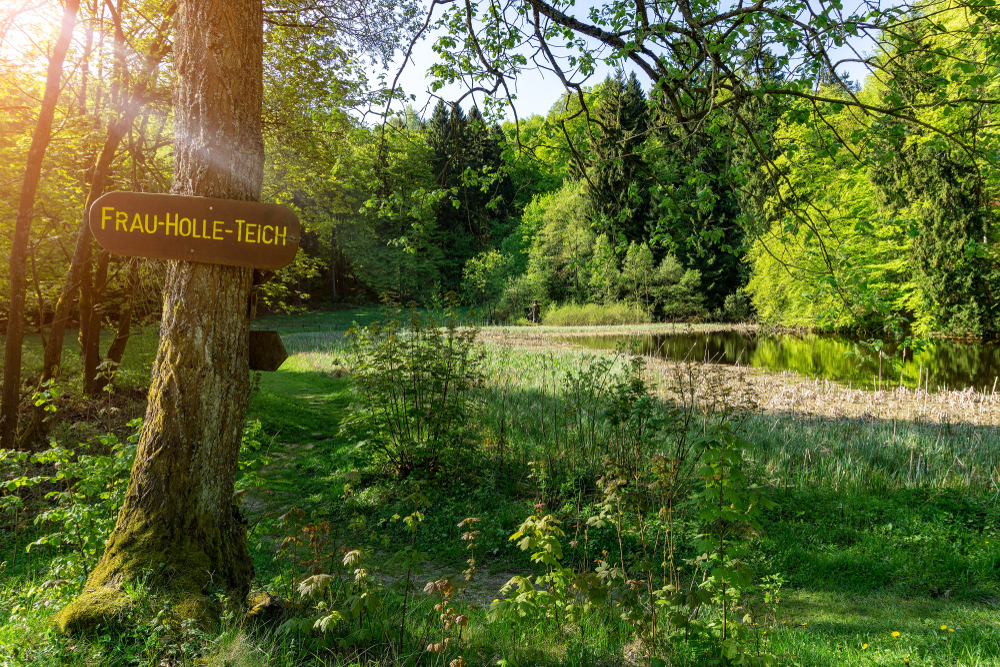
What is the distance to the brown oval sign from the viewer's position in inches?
93.7

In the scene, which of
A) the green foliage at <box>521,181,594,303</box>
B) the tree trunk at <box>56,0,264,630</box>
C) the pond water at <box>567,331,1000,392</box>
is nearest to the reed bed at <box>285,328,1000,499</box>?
the pond water at <box>567,331,1000,392</box>

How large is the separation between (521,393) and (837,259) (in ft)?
19.2

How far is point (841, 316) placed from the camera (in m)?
3.67

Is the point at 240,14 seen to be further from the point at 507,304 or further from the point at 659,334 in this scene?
the point at 507,304

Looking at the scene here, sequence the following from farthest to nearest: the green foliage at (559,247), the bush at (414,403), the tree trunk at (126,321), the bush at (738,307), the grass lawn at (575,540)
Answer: the green foliage at (559,247) → the bush at (738,307) → the tree trunk at (126,321) → the bush at (414,403) → the grass lawn at (575,540)

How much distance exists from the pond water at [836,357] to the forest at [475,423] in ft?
11.2

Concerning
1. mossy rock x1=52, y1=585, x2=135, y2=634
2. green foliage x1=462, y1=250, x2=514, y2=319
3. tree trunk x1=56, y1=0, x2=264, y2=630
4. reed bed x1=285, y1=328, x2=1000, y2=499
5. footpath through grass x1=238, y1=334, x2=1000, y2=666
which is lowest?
footpath through grass x1=238, y1=334, x2=1000, y2=666

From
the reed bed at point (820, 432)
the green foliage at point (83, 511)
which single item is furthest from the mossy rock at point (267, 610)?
the reed bed at point (820, 432)

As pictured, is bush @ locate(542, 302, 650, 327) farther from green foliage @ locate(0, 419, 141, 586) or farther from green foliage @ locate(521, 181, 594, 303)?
green foliage @ locate(0, 419, 141, 586)

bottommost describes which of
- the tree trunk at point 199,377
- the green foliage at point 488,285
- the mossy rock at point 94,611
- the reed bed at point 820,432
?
the reed bed at point 820,432

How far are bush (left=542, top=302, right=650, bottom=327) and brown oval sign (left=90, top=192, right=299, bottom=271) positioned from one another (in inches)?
1128

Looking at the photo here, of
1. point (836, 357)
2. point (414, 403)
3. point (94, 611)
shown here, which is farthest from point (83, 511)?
point (836, 357)

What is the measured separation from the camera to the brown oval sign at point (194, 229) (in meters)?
2.38

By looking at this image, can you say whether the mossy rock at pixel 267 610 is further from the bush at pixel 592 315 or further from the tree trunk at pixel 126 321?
the bush at pixel 592 315
